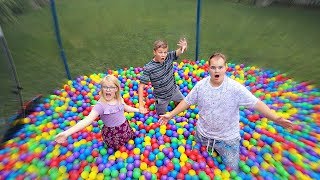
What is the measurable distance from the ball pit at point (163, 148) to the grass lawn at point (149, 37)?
706mm

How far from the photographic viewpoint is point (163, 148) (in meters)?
3.11

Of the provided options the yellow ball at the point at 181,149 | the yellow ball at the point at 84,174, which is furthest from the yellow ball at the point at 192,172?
the yellow ball at the point at 84,174

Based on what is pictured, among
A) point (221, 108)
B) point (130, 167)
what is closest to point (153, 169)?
point (130, 167)

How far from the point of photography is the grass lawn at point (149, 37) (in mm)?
5109

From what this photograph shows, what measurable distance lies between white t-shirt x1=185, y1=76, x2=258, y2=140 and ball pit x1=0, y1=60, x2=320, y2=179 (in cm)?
33

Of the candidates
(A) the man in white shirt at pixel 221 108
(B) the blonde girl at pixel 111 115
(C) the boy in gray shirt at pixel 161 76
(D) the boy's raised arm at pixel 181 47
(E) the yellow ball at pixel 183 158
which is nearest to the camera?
(A) the man in white shirt at pixel 221 108

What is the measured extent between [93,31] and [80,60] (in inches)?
69.1

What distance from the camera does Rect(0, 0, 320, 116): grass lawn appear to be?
5109mm

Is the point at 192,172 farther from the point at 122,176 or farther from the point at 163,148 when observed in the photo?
the point at 122,176

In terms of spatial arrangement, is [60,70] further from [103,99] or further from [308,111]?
[308,111]

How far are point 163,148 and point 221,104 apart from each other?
0.80 metres

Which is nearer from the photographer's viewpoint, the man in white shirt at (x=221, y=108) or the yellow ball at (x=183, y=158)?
the man in white shirt at (x=221, y=108)

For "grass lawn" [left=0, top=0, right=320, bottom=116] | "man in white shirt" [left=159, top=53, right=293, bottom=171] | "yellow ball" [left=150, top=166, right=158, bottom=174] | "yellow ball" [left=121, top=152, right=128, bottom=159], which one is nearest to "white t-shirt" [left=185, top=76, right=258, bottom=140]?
"man in white shirt" [left=159, top=53, right=293, bottom=171]

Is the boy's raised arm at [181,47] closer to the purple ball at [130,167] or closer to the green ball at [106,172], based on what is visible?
the purple ball at [130,167]
